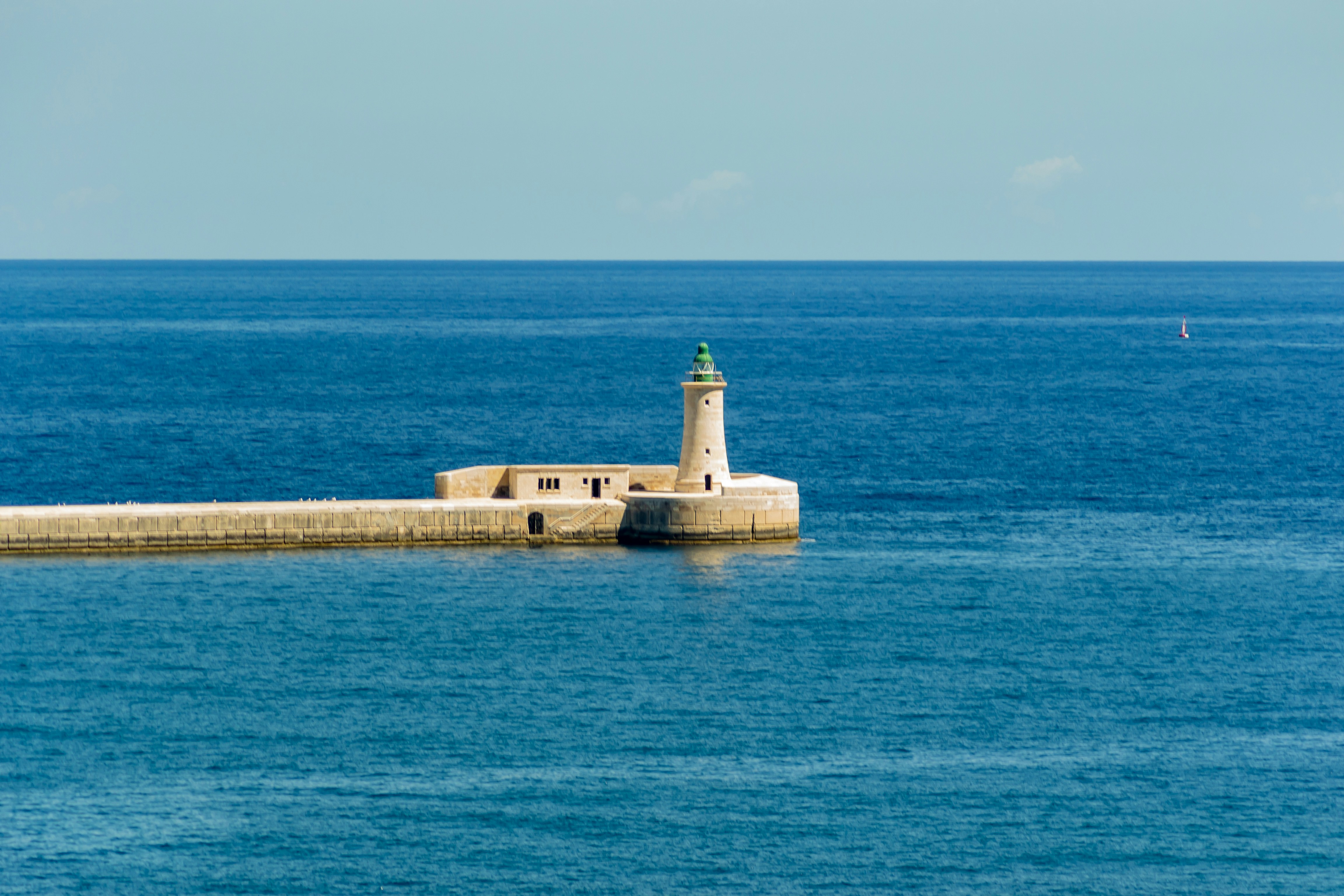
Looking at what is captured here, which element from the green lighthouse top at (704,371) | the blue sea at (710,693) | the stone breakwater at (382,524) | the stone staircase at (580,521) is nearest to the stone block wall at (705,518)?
the stone breakwater at (382,524)

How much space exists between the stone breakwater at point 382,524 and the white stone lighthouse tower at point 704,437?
5.79 feet

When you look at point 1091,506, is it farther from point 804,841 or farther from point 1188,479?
point 804,841

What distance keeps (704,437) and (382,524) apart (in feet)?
40.6

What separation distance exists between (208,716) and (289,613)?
10.6 m

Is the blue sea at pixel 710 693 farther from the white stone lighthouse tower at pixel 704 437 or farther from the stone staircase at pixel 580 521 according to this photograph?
the white stone lighthouse tower at pixel 704 437

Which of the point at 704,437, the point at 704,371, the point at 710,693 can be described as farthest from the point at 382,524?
the point at 710,693

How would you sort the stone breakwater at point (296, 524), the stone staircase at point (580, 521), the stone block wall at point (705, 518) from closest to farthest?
1. the stone breakwater at point (296, 524)
2. the stone block wall at point (705, 518)
3. the stone staircase at point (580, 521)

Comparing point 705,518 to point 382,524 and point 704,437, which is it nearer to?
point 704,437

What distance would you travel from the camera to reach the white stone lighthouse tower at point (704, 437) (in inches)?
2781

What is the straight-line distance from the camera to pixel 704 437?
70688mm

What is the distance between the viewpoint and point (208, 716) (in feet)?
160

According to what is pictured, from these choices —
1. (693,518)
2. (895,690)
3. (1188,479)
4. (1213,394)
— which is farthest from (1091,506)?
(1213,394)

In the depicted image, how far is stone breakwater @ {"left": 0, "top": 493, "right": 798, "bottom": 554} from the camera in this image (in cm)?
6662

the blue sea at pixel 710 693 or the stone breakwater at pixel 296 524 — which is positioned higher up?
the stone breakwater at pixel 296 524
